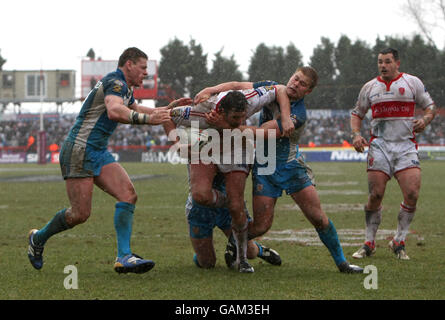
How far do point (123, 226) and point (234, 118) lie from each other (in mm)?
1455

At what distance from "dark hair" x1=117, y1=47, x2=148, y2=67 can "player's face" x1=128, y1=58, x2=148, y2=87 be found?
31 mm

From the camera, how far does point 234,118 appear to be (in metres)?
6.65

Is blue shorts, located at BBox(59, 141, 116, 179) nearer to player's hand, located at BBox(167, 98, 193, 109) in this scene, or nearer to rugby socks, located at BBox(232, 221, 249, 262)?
player's hand, located at BBox(167, 98, 193, 109)

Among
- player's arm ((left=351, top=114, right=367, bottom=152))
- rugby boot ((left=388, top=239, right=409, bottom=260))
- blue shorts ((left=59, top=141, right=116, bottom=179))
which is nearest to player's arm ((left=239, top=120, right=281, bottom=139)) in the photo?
blue shorts ((left=59, top=141, right=116, bottom=179))

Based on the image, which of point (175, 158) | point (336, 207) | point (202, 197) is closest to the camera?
point (202, 197)

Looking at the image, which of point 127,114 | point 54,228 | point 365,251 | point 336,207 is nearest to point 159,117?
point 127,114

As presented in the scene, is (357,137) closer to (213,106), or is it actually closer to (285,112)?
(285,112)

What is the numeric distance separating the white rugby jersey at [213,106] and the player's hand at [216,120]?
0.12 meters

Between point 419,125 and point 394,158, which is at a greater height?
point 419,125

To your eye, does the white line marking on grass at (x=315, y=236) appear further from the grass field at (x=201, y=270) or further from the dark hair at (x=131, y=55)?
the dark hair at (x=131, y=55)

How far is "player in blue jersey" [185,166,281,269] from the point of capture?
7312mm

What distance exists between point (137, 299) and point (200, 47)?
56.2 m

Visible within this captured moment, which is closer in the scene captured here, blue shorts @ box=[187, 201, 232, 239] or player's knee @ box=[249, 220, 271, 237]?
player's knee @ box=[249, 220, 271, 237]

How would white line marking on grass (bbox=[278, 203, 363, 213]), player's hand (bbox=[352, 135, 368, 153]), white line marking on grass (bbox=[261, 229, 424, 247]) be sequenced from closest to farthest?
player's hand (bbox=[352, 135, 368, 153]) < white line marking on grass (bbox=[261, 229, 424, 247]) < white line marking on grass (bbox=[278, 203, 363, 213])
